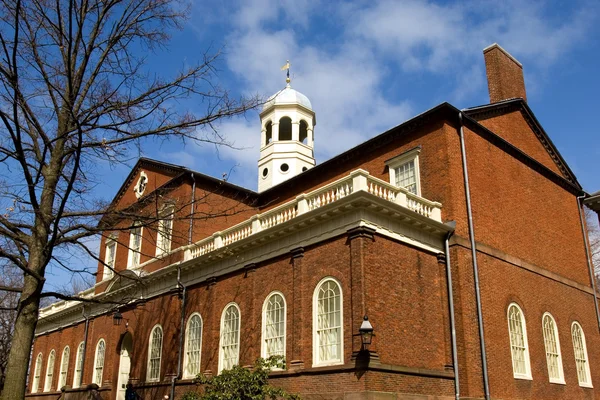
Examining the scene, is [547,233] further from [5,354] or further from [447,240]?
[5,354]

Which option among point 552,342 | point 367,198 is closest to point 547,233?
point 552,342

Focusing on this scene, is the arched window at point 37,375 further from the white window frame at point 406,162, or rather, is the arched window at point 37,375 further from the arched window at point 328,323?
the white window frame at point 406,162

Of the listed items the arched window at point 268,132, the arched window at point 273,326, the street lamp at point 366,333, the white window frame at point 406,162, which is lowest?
the street lamp at point 366,333

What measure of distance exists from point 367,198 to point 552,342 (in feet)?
31.1

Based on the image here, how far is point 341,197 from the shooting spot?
1655 centimetres

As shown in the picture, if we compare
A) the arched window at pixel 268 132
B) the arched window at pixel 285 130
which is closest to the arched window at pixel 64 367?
the arched window at pixel 268 132

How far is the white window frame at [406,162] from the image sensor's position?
19620mm

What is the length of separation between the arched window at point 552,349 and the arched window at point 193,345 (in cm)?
1209

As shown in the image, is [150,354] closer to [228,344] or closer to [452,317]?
[228,344]

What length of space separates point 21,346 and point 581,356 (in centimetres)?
1894

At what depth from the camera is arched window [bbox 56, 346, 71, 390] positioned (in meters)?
31.6

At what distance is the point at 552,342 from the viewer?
66.2 ft

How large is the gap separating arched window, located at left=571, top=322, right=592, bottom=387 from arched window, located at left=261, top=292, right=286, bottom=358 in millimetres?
10897

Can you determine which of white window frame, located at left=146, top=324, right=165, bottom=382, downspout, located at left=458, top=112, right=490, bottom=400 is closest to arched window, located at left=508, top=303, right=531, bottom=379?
downspout, located at left=458, top=112, right=490, bottom=400
